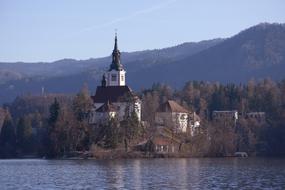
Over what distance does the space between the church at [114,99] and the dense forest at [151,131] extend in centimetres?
246

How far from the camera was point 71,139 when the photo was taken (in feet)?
361

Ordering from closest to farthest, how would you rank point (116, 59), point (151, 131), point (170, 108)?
point (151, 131) < point (170, 108) < point (116, 59)

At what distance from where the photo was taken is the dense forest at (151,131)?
356ft

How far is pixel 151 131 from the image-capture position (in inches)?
4380

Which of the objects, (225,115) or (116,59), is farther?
(225,115)

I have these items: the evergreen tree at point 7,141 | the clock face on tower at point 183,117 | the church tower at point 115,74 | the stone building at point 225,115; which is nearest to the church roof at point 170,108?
the clock face on tower at point 183,117

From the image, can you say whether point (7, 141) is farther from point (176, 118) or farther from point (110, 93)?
point (176, 118)

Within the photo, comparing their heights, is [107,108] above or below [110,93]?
below

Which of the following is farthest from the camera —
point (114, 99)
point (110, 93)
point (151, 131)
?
point (110, 93)

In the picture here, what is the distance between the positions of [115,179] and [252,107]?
87738 millimetres

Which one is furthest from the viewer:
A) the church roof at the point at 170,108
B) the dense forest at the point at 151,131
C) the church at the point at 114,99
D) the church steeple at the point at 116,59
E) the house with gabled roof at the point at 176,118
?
the church steeple at the point at 116,59

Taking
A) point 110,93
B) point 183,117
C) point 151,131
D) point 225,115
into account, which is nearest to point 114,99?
point 110,93

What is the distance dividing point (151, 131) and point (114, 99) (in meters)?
14.2

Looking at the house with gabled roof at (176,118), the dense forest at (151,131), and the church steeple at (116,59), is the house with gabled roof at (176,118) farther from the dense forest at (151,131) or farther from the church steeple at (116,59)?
the church steeple at (116,59)
